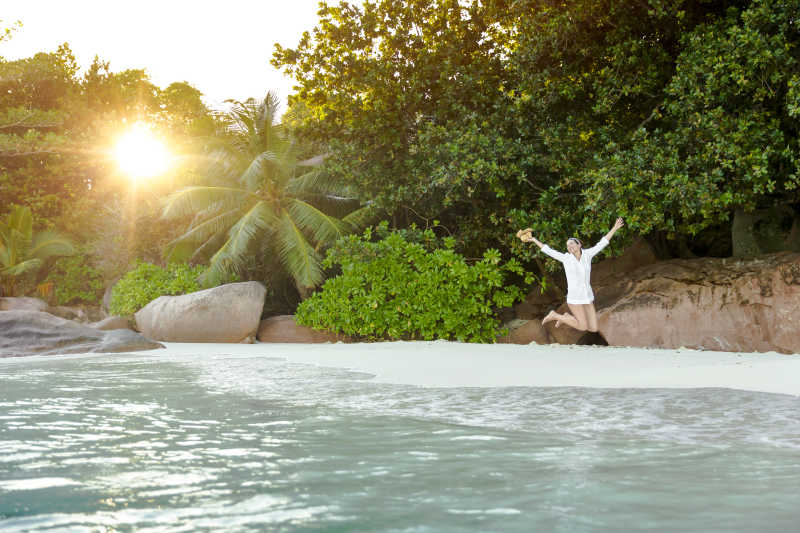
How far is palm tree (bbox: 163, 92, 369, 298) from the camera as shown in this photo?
1855 centimetres

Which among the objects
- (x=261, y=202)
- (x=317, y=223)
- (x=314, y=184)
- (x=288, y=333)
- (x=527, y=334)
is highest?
(x=314, y=184)

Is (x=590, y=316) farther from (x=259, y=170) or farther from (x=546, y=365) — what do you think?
(x=259, y=170)

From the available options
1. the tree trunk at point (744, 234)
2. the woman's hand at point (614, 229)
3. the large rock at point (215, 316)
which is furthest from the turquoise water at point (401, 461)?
the large rock at point (215, 316)

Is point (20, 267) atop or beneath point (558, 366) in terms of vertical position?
atop

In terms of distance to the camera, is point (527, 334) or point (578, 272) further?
point (527, 334)

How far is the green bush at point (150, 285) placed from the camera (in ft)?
63.1

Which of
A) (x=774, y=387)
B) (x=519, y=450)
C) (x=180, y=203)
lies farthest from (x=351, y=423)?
(x=180, y=203)

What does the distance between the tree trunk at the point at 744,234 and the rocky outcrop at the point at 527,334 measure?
3852 mm

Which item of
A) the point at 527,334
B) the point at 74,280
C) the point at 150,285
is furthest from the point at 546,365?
the point at 74,280

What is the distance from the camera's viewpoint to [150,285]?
19422mm

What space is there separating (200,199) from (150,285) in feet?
8.53

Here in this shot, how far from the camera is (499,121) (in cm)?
1362

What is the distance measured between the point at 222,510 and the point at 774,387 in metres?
5.62

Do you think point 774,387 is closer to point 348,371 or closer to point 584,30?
point 348,371
